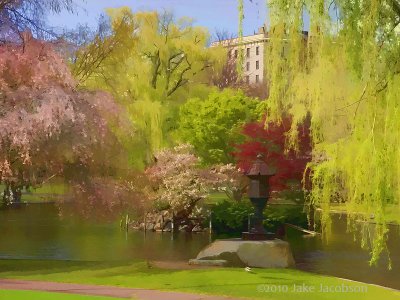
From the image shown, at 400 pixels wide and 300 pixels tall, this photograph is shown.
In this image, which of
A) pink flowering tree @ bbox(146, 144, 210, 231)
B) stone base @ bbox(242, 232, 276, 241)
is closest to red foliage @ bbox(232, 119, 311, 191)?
pink flowering tree @ bbox(146, 144, 210, 231)

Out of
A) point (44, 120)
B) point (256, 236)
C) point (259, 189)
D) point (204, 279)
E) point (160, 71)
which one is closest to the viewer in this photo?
point (204, 279)

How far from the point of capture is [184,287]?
1375 cm

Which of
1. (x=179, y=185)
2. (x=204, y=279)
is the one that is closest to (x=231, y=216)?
(x=179, y=185)

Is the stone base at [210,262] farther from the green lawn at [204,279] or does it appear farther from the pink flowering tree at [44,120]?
the pink flowering tree at [44,120]

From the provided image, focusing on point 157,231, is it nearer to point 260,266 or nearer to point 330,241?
point 330,241

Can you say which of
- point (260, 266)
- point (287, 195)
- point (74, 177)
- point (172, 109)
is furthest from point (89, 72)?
point (172, 109)

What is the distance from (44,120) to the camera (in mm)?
17047

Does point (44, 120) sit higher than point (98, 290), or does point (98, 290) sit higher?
point (44, 120)

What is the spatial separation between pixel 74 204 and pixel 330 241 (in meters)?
12.6

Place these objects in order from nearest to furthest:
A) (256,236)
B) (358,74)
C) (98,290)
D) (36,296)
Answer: (358,74), (36,296), (98,290), (256,236)

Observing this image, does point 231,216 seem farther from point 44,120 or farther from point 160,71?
point 44,120

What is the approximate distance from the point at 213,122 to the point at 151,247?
56.1ft

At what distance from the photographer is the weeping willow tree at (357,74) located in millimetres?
9461

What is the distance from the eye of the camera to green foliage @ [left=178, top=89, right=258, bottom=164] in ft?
137
